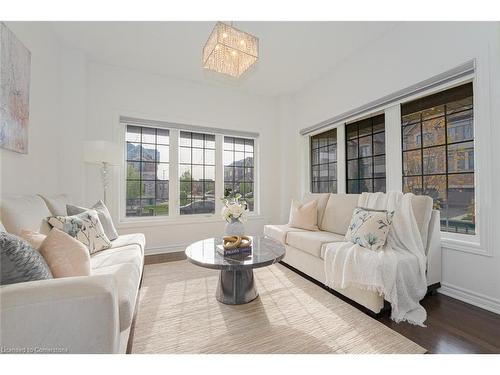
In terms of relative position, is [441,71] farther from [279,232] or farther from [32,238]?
[32,238]

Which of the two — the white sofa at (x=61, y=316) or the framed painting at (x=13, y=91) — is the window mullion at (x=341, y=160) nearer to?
the white sofa at (x=61, y=316)

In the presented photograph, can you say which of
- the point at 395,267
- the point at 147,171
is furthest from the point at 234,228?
the point at 147,171

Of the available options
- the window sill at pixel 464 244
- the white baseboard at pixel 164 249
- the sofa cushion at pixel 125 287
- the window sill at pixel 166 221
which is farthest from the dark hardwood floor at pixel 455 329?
the white baseboard at pixel 164 249

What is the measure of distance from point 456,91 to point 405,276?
193 cm

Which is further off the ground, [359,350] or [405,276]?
[405,276]

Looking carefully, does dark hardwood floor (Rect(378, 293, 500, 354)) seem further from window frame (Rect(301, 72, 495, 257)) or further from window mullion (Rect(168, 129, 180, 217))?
window mullion (Rect(168, 129, 180, 217))

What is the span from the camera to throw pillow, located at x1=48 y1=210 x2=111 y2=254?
1.76 m

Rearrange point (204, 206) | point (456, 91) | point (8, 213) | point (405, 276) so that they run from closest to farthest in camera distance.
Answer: point (8, 213) → point (405, 276) → point (456, 91) → point (204, 206)

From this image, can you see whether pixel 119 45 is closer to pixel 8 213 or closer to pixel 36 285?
pixel 8 213

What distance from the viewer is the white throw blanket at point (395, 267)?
68.2 inches

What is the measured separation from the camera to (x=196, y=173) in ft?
12.9

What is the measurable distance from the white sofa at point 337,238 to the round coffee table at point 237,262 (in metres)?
0.54

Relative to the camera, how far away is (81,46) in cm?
289
